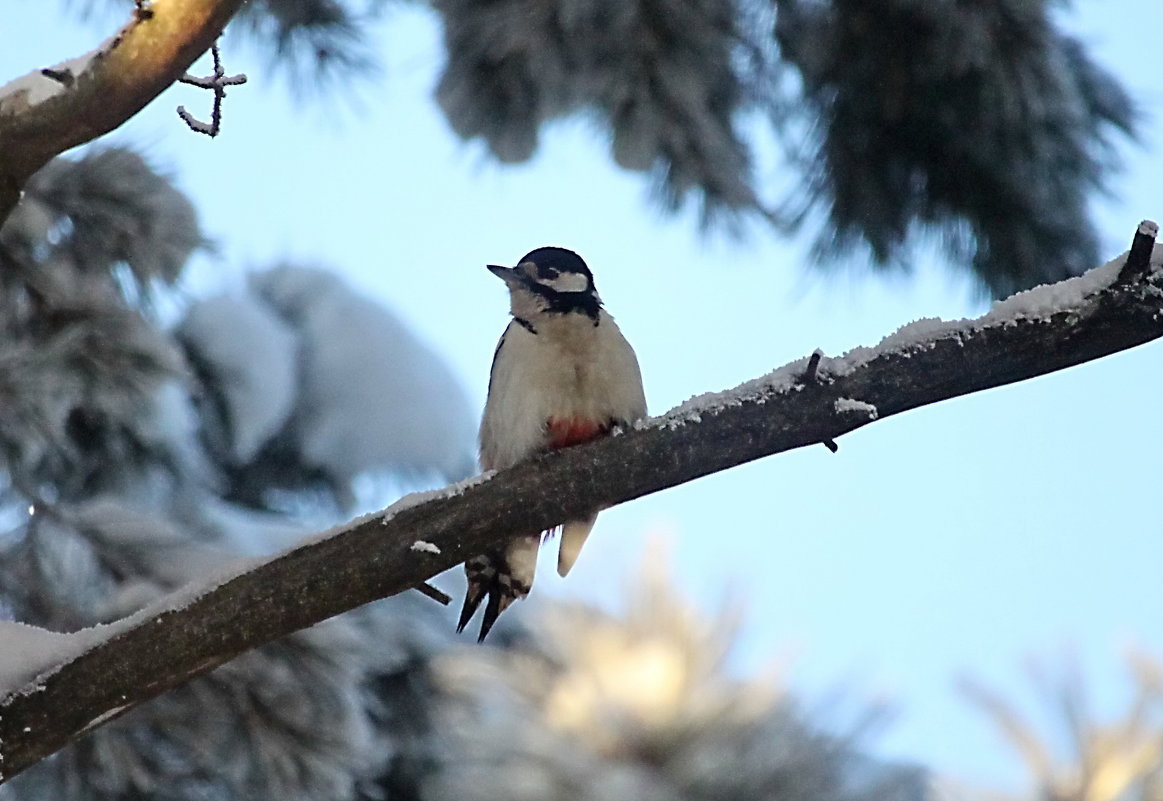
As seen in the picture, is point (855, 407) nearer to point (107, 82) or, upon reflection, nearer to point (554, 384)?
point (554, 384)

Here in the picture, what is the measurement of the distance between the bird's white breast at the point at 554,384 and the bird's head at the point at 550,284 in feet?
0.08

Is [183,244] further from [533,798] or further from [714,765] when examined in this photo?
[714,765]

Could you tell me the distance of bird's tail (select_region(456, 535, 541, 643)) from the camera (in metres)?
1.59

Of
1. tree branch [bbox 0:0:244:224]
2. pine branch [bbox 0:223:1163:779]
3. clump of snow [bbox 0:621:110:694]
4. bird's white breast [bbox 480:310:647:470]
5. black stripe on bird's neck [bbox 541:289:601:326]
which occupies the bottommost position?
clump of snow [bbox 0:621:110:694]

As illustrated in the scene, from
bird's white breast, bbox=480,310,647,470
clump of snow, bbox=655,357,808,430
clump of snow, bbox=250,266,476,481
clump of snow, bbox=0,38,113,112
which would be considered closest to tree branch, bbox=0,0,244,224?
clump of snow, bbox=0,38,113,112

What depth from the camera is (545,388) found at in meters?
1.62

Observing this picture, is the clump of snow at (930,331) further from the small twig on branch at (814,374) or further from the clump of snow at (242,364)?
the clump of snow at (242,364)

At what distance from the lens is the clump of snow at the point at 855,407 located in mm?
1164

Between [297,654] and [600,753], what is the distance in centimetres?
49

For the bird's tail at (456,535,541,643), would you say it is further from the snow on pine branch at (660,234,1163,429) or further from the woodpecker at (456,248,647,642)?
the snow on pine branch at (660,234,1163,429)

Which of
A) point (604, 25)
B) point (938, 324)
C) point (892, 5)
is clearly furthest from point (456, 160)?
point (938, 324)

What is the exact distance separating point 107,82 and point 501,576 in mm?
768

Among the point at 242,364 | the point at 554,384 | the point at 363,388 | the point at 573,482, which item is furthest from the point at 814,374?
the point at 363,388

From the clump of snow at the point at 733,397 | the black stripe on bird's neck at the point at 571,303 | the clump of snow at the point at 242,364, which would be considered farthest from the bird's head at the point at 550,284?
the clump of snow at the point at 242,364
